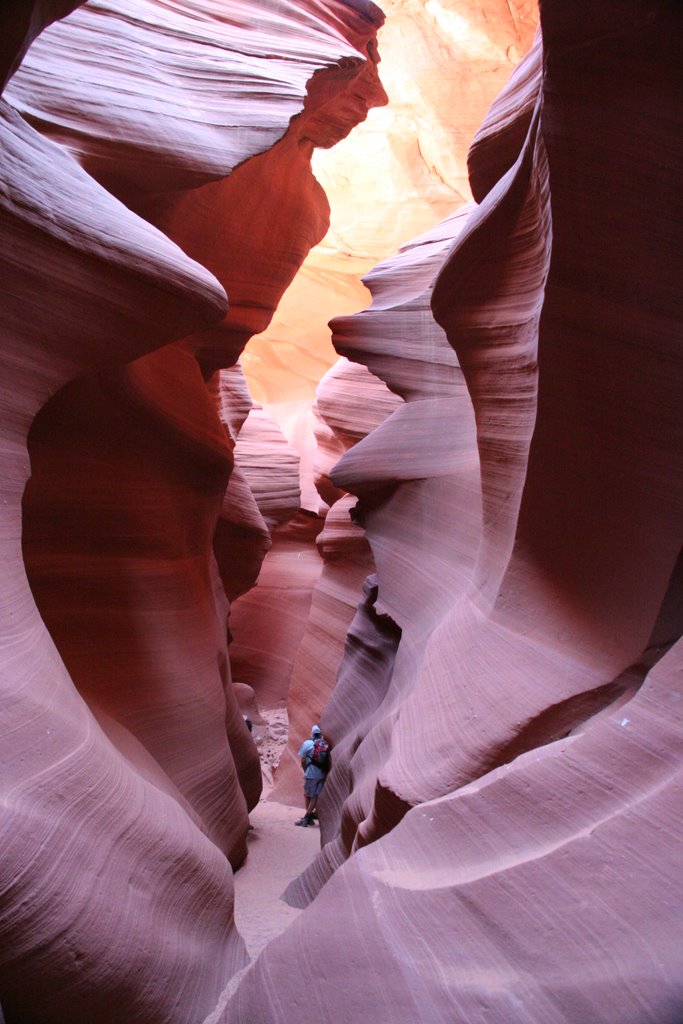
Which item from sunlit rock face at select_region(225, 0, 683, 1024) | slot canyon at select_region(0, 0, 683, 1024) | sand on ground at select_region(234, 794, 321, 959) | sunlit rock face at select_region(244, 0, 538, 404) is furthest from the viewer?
sunlit rock face at select_region(244, 0, 538, 404)

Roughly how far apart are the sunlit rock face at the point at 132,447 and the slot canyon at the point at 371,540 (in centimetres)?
2

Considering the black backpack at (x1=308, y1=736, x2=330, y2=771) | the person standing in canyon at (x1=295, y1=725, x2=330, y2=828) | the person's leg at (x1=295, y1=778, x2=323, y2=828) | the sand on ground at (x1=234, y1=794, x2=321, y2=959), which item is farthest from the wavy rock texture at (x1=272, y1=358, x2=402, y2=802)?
the black backpack at (x1=308, y1=736, x2=330, y2=771)

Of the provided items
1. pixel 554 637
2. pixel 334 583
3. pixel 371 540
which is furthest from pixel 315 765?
pixel 554 637

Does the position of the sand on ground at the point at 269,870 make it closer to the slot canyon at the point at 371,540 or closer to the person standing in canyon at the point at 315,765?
the slot canyon at the point at 371,540

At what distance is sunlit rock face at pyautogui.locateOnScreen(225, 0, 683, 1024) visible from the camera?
2234mm

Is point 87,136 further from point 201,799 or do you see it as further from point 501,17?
point 501,17

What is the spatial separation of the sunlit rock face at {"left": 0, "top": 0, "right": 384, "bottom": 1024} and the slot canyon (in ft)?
0.06

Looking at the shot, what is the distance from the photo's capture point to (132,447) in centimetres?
432

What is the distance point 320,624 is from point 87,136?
210 inches

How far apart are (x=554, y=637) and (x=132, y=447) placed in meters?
2.34

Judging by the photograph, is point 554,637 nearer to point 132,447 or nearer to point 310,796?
point 132,447

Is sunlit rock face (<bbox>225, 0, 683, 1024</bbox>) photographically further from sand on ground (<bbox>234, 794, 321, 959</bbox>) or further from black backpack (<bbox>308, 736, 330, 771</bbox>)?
black backpack (<bbox>308, 736, 330, 771</bbox>)

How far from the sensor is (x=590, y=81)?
2418mm

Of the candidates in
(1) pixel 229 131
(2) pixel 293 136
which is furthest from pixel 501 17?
(1) pixel 229 131
